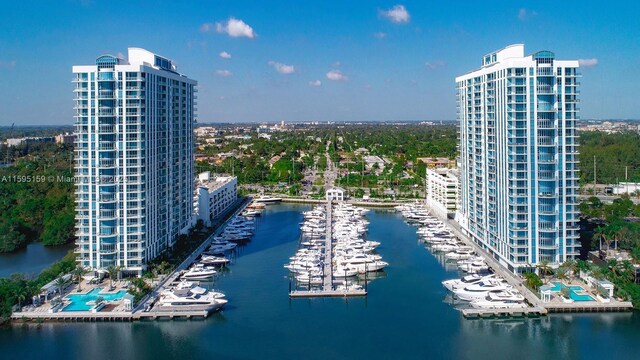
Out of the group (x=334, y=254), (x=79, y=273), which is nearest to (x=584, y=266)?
(x=334, y=254)

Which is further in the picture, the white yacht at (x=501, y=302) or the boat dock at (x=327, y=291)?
the boat dock at (x=327, y=291)

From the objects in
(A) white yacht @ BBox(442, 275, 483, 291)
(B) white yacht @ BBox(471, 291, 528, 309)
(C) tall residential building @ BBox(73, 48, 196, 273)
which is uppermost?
(C) tall residential building @ BBox(73, 48, 196, 273)

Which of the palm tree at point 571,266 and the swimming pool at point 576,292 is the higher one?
the palm tree at point 571,266

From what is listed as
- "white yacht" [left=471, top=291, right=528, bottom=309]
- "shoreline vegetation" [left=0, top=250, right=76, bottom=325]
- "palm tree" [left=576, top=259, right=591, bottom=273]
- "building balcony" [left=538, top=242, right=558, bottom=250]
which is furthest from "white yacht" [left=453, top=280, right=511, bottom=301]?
"shoreline vegetation" [left=0, top=250, right=76, bottom=325]

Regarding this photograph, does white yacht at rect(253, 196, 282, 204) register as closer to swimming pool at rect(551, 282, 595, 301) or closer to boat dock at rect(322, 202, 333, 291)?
boat dock at rect(322, 202, 333, 291)

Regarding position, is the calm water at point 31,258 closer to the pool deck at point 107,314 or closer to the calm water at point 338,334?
the pool deck at point 107,314

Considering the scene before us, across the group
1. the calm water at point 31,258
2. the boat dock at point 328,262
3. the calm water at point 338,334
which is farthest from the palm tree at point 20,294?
the boat dock at point 328,262
